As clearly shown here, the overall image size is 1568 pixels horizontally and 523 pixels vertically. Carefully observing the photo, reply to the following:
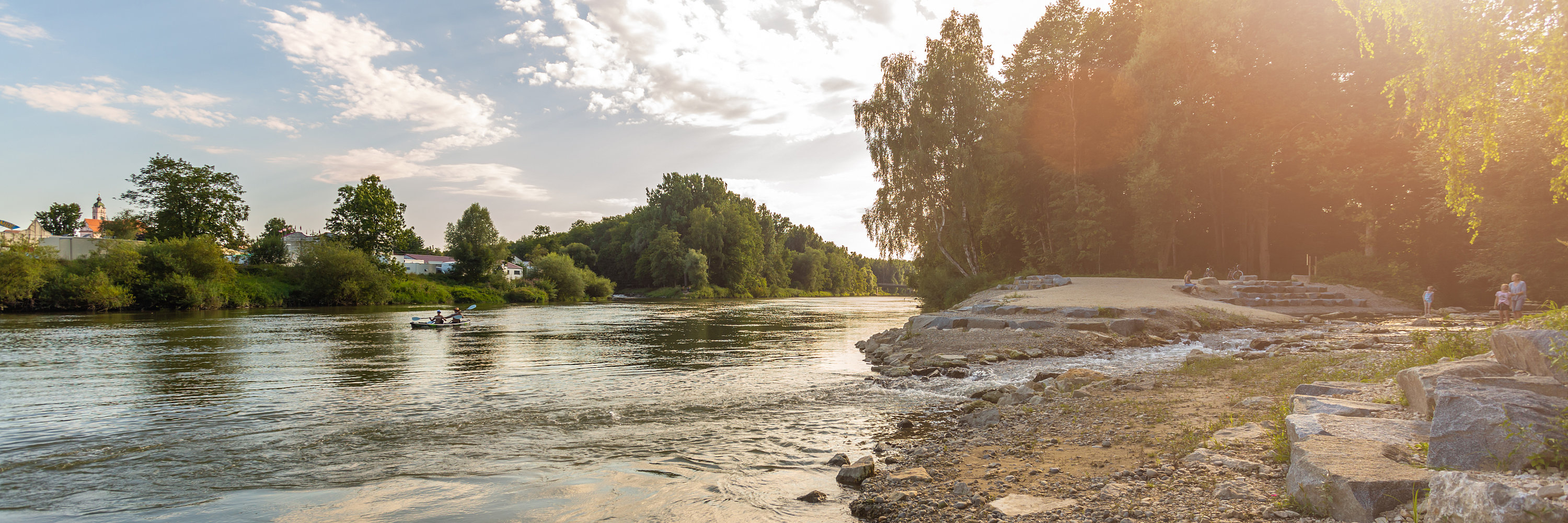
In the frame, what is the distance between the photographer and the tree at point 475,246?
230 feet

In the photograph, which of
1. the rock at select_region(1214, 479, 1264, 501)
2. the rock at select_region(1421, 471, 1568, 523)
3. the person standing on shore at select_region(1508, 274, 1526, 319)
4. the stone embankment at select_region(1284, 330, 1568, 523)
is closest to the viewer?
the rock at select_region(1421, 471, 1568, 523)

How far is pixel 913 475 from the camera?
5984 mm

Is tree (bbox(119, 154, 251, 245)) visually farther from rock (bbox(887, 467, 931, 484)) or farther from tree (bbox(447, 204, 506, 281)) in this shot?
rock (bbox(887, 467, 931, 484))

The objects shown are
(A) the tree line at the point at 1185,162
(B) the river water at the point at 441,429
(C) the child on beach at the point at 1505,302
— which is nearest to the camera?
(B) the river water at the point at 441,429

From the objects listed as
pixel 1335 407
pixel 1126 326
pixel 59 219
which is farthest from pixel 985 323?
pixel 59 219

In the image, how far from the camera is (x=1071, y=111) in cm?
3447

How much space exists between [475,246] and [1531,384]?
76715 mm

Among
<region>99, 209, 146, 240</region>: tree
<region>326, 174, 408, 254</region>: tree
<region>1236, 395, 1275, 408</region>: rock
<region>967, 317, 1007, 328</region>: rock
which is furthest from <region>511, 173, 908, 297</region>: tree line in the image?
<region>1236, 395, 1275, 408</region>: rock

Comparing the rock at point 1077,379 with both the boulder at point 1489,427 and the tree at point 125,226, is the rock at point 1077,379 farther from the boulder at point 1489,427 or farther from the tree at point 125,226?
the tree at point 125,226

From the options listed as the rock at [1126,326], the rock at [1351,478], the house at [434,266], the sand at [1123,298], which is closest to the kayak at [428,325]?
the sand at [1123,298]

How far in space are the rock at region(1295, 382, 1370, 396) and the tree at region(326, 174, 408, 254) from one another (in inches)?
2904

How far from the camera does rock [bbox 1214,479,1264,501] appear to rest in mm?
4352

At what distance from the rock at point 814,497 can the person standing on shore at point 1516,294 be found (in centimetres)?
1881

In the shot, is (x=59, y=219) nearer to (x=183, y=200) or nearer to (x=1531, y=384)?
(x=183, y=200)
